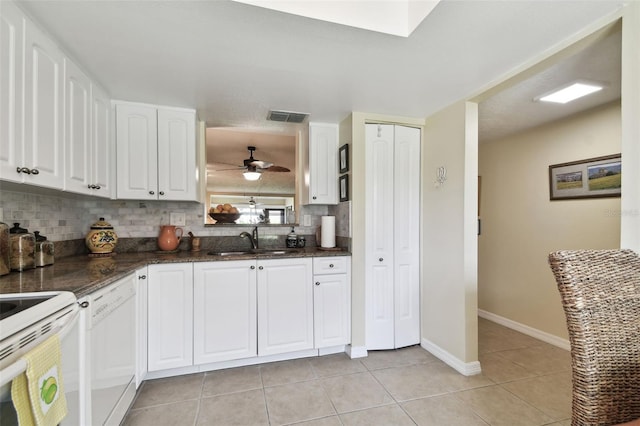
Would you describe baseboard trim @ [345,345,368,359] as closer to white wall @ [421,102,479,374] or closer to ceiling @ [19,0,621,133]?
white wall @ [421,102,479,374]

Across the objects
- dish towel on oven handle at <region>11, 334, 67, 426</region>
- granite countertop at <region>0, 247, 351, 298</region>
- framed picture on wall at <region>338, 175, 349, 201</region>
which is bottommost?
dish towel on oven handle at <region>11, 334, 67, 426</region>

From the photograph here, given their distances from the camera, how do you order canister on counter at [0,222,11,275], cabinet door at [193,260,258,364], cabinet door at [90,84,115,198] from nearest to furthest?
canister on counter at [0,222,11,275] < cabinet door at [90,84,115,198] < cabinet door at [193,260,258,364]

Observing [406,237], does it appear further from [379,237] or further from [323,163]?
[323,163]

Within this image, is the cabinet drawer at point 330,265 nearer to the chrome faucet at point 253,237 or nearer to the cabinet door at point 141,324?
the chrome faucet at point 253,237

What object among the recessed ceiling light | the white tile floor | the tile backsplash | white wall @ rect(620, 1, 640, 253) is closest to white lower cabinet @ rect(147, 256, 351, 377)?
the white tile floor

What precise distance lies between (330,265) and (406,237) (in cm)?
80

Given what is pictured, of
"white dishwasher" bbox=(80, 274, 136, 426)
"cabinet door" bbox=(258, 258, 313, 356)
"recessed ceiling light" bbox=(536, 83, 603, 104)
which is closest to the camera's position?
"white dishwasher" bbox=(80, 274, 136, 426)

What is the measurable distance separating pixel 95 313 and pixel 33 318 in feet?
1.62

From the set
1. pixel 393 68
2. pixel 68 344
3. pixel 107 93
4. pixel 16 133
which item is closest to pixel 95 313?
pixel 68 344

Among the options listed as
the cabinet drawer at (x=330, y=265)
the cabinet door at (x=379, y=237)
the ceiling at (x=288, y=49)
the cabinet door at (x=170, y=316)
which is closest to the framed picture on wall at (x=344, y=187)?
the cabinet door at (x=379, y=237)

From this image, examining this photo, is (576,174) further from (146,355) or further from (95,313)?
(146,355)

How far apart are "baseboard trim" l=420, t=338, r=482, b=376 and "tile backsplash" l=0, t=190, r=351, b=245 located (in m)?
1.30

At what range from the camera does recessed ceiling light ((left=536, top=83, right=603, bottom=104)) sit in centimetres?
213

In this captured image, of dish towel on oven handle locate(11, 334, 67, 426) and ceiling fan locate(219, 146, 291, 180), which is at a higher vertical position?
ceiling fan locate(219, 146, 291, 180)
